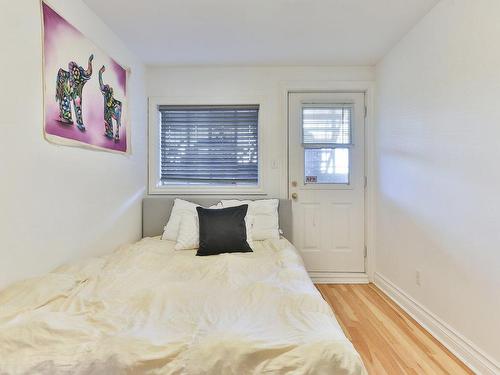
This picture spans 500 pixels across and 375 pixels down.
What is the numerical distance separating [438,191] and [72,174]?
243cm

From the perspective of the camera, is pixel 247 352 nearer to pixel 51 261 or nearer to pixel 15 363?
pixel 15 363

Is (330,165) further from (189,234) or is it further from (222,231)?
(189,234)

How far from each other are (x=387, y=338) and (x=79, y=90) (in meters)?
2.65

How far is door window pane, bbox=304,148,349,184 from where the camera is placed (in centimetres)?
319

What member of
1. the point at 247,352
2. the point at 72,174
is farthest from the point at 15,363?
the point at 72,174

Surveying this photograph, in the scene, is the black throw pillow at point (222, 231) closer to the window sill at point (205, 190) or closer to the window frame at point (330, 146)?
the window sill at point (205, 190)

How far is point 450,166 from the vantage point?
1.91 meters

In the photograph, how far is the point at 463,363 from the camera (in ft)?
5.67

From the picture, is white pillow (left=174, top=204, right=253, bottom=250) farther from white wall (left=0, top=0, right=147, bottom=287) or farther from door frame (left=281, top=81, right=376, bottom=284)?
door frame (left=281, top=81, right=376, bottom=284)

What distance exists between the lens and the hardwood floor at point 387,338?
5.58 feet

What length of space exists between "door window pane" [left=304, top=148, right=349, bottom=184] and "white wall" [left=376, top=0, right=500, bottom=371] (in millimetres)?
523

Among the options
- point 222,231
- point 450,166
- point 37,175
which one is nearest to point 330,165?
point 450,166

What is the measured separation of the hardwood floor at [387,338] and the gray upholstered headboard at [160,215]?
0.78 metres

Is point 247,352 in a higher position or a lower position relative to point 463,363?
higher
